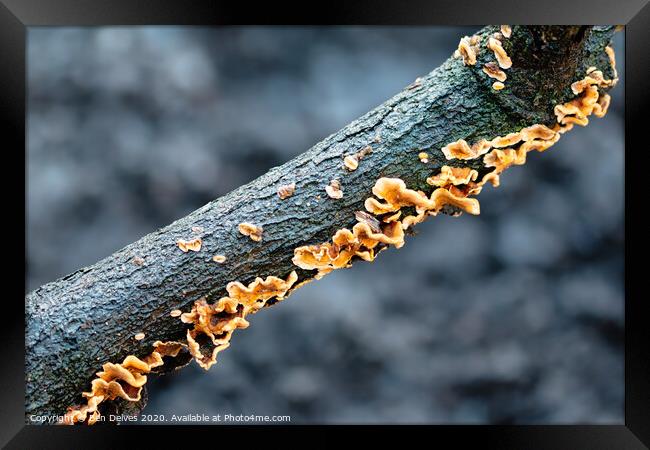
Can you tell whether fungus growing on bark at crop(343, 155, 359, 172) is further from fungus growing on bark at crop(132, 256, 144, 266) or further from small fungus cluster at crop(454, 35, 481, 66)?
fungus growing on bark at crop(132, 256, 144, 266)

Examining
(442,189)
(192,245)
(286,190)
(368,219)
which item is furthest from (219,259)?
(442,189)

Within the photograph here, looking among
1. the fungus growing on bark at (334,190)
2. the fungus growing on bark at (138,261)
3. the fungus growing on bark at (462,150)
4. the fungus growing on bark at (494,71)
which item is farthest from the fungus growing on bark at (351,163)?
the fungus growing on bark at (138,261)

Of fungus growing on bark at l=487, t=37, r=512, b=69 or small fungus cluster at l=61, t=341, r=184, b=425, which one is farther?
small fungus cluster at l=61, t=341, r=184, b=425

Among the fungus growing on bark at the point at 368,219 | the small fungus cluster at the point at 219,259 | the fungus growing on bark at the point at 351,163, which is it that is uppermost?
the fungus growing on bark at the point at 351,163

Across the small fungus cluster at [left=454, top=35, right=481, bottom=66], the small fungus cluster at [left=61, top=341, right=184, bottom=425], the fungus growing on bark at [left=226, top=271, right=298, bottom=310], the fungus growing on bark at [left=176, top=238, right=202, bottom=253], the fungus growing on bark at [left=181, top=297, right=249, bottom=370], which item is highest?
the small fungus cluster at [left=454, top=35, right=481, bottom=66]

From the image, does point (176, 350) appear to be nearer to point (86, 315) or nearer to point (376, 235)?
point (86, 315)

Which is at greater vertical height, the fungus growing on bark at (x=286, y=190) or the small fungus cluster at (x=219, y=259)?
the fungus growing on bark at (x=286, y=190)

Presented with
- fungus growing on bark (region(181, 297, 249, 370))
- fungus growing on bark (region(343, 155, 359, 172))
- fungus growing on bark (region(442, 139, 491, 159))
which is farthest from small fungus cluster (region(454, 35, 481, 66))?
fungus growing on bark (region(181, 297, 249, 370))

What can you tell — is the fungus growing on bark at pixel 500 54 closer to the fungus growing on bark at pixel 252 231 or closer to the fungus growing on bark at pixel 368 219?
the fungus growing on bark at pixel 368 219
